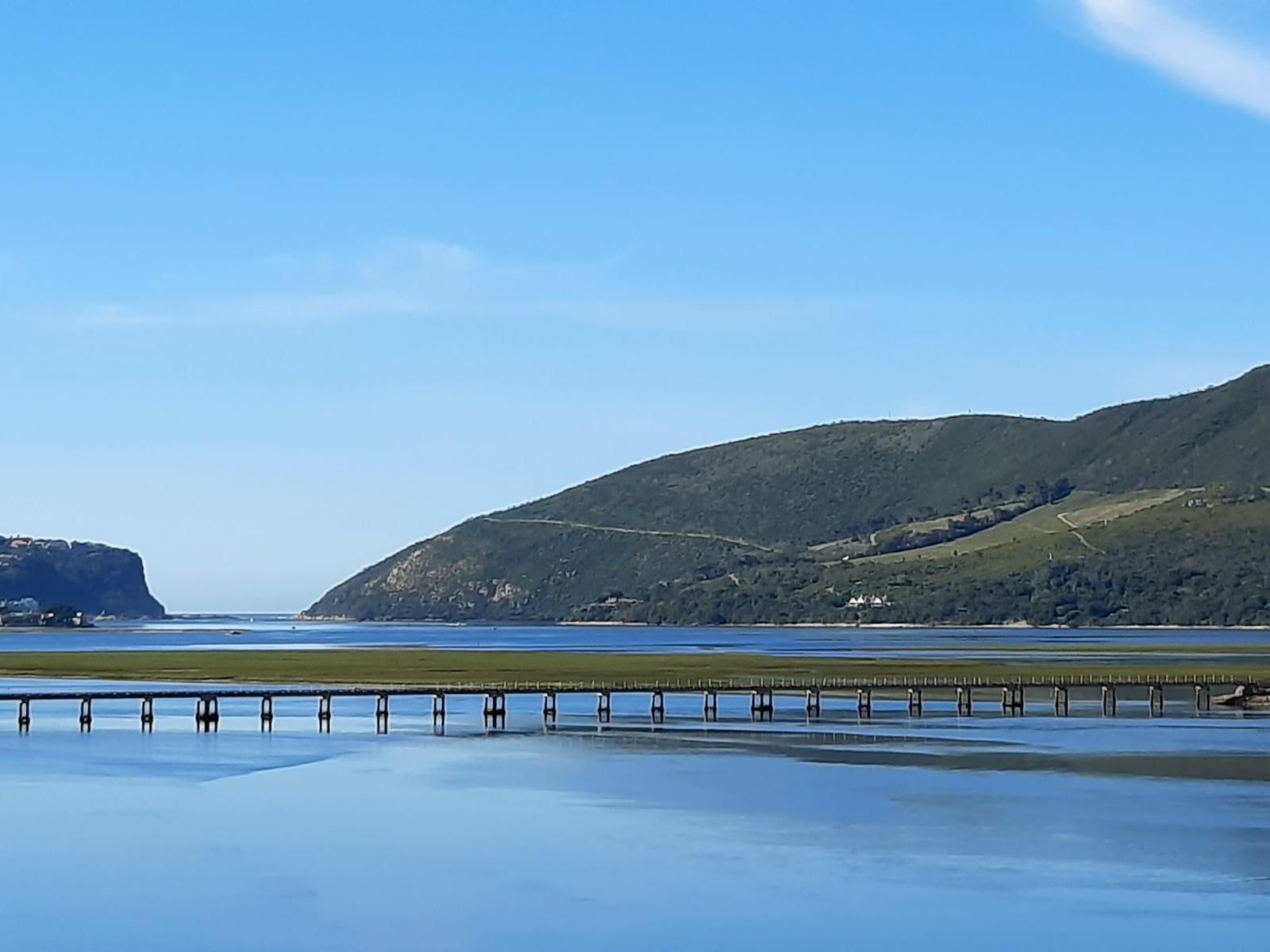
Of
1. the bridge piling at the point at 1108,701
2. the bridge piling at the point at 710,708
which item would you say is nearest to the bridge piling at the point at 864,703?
the bridge piling at the point at 710,708

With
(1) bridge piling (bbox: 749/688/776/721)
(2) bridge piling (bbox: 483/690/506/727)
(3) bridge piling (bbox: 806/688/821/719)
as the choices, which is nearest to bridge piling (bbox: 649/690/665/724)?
(1) bridge piling (bbox: 749/688/776/721)

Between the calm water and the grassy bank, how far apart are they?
40845 mm

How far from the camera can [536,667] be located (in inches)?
5320

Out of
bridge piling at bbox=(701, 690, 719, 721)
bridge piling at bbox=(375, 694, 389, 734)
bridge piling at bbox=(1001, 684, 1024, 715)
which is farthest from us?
bridge piling at bbox=(1001, 684, 1024, 715)

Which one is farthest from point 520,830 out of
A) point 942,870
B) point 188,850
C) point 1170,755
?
point 1170,755

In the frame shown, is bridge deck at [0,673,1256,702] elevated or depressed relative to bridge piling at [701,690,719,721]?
elevated

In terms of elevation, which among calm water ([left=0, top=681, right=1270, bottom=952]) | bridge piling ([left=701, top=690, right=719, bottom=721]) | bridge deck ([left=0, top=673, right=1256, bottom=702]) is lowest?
calm water ([left=0, top=681, right=1270, bottom=952])

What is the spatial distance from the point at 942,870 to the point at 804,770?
69.1 feet

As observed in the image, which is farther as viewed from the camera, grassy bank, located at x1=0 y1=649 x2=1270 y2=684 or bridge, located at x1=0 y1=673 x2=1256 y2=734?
grassy bank, located at x1=0 y1=649 x2=1270 y2=684

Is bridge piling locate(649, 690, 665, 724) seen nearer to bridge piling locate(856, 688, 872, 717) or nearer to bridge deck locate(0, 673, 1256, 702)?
bridge deck locate(0, 673, 1256, 702)

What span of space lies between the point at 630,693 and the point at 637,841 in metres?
48.6

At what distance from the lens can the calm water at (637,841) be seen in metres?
39.2

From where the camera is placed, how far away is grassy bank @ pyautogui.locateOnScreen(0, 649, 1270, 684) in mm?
121188

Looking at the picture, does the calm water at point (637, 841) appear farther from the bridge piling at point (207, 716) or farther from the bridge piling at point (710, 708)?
the bridge piling at point (710, 708)
